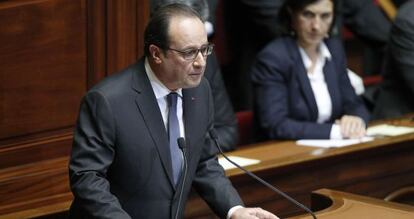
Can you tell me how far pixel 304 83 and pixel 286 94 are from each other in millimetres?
71

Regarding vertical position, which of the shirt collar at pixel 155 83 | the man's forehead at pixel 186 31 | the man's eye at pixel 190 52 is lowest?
the shirt collar at pixel 155 83

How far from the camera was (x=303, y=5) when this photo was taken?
395cm

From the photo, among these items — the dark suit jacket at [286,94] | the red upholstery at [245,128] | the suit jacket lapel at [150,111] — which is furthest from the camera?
the red upholstery at [245,128]

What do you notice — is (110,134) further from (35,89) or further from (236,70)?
(236,70)

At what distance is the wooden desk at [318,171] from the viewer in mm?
3438

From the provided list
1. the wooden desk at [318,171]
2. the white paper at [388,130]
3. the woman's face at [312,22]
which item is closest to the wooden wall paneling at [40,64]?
the wooden desk at [318,171]

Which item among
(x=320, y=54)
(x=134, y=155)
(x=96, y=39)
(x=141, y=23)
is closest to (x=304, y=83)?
(x=320, y=54)

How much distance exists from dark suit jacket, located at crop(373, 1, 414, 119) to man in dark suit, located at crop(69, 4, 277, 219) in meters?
1.57

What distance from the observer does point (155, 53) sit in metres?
2.64

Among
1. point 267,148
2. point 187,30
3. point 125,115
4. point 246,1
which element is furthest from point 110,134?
point 246,1

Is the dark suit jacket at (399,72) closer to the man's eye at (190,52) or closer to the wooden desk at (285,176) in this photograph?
the wooden desk at (285,176)

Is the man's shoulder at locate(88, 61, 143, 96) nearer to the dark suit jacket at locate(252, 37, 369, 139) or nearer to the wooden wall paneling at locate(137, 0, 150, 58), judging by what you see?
the wooden wall paneling at locate(137, 0, 150, 58)

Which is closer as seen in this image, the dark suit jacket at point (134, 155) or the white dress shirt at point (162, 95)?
the dark suit jacket at point (134, 155)

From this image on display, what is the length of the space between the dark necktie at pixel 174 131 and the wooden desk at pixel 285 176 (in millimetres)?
459
